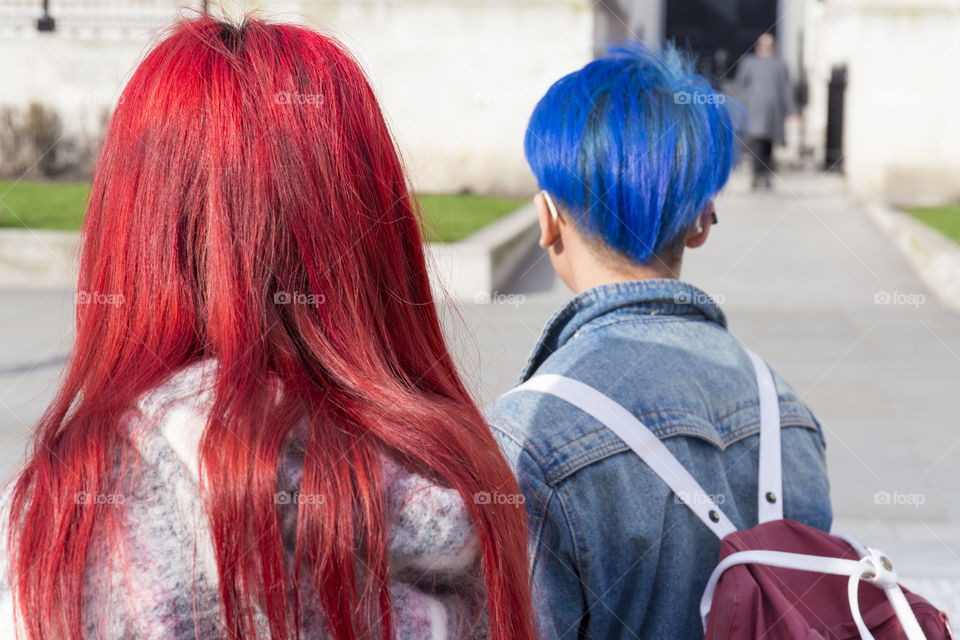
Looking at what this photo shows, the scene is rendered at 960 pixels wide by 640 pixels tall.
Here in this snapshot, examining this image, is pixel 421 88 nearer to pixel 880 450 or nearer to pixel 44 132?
pixel 44 132

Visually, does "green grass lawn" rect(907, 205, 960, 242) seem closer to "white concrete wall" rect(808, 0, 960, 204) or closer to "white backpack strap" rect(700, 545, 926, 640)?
"white concrete wall" rect(808, 0, 960, 204)

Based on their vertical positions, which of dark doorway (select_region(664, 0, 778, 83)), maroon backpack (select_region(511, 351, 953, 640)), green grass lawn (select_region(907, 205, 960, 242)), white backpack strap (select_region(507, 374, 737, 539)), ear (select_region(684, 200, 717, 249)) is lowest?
dark doorway (select_region(664, 0, 778, 83))

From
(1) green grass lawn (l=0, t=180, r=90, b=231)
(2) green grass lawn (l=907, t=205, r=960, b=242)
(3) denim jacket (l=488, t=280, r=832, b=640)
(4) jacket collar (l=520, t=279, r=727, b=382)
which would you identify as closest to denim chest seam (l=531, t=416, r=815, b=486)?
(3) denim jacket (l=488, t=280, r=832, b=640)

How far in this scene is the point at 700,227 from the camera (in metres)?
2.06

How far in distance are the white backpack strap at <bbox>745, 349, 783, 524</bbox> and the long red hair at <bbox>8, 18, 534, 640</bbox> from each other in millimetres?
667

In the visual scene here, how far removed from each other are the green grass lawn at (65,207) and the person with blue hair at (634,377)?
7512mm

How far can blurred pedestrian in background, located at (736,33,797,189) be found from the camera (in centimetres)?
1502

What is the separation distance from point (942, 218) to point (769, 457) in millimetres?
12280

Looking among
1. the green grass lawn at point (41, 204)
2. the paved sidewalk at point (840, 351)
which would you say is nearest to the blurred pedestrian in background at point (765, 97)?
the paved sidewalk at point (840, 351)

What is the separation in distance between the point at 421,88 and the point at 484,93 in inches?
37.4

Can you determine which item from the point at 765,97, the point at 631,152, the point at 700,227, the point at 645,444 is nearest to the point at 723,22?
the point at 765,97

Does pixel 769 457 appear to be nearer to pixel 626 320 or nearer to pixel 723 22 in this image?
pixel 626 320

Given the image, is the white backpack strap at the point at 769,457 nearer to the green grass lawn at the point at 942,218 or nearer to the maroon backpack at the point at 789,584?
the maroon backpack at the point at 789,584

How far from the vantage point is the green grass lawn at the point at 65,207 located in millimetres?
11102
